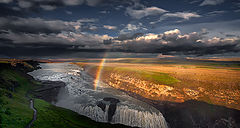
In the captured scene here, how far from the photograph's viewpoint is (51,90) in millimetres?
54625

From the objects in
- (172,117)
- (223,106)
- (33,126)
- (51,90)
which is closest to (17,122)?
(33,126)

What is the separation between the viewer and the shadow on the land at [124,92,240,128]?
116 feet

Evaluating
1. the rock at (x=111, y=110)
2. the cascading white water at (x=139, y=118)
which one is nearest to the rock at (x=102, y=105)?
the rock at (x=111, y=110)

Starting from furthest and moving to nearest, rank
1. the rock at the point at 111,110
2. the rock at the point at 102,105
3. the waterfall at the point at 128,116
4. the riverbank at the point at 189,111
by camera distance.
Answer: the rock at the point at 102,105 → the rock at the point at 111,110 → the waterfall at the point at 128,116 → the riverbank at the point at 189,111

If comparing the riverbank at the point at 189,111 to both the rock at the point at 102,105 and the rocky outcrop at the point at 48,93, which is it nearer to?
the rock at the point at 102,105

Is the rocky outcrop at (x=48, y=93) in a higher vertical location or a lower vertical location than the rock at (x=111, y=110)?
higher

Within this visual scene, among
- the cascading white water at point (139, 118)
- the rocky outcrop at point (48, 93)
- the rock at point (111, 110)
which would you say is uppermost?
the rocky outcrop at point (48, 93)

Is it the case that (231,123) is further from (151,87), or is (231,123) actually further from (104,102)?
(104,102)

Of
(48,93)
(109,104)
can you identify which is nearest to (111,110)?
(109,104)

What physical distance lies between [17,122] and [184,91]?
179 ft

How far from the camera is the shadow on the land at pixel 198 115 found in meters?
35.3

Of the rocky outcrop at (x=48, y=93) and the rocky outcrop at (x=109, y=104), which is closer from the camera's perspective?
the rocky outcrop at (x=109, y=104)

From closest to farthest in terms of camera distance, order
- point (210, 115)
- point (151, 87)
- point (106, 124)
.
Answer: point (106, 124) → point (210, 115) → point (151, 87)

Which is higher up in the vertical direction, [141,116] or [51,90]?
[51,90]
